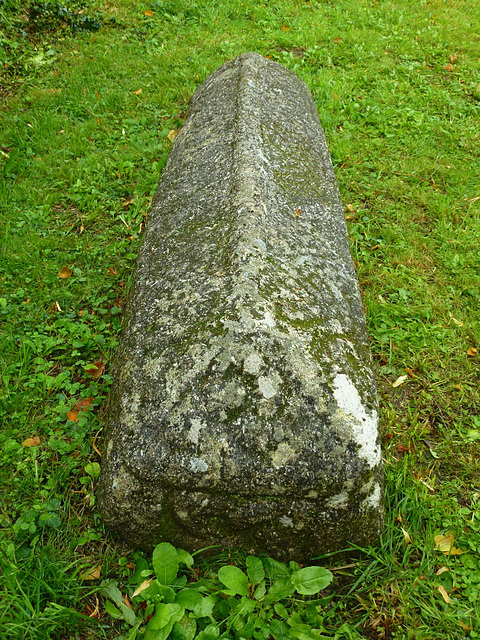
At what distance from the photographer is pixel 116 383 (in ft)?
7.05

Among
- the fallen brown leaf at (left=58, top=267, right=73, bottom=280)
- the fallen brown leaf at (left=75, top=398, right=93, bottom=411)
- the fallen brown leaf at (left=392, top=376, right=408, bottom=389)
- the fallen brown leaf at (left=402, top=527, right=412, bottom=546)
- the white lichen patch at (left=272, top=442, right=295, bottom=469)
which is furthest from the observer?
the fallen brown leaf at (left=58, top=267, right=73, bottom=280)

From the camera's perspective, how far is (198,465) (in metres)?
1.75

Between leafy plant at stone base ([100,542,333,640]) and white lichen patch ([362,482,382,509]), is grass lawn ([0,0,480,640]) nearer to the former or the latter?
leafy plant at stone base ([100,542,333,640])

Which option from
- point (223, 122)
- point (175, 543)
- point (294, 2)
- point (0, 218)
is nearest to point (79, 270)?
point (0, 218)

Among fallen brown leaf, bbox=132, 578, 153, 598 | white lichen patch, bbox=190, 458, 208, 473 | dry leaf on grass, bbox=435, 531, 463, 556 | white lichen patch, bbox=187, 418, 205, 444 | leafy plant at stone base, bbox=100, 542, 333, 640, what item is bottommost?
fallen brown leaf, bbox=132, 578, 153, 598

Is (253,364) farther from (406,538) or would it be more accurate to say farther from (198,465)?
(406,538)

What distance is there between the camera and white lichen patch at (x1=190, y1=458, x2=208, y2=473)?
1741 mm

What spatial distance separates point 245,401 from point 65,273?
6.71 ft

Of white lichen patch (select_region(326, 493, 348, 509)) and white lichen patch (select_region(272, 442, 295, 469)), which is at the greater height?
white lichen patch (select_region(272, 442, 295, 469))

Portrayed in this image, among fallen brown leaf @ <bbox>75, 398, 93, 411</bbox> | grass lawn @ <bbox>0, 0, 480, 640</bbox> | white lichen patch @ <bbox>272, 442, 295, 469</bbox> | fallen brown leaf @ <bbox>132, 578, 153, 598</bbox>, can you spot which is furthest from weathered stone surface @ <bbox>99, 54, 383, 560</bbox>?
Answer: fallen brown leaf @ <bbox>75, 398, 93, 411</bbox>

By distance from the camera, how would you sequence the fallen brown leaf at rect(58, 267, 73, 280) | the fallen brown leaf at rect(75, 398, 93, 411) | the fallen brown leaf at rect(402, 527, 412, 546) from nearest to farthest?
1. the fallen brown leaf at rect(402, 527, 412, 546)
2. the fallen brown leaf at rect(75, 398, 93, 411)
3. the fallen brown leaf at rect(58, 267, 73, 280)

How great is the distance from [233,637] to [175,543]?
0.39m

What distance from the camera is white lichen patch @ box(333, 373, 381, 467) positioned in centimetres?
177

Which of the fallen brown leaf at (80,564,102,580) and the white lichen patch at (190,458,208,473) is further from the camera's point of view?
the fallen brown leaf at (80,564,102,580)
